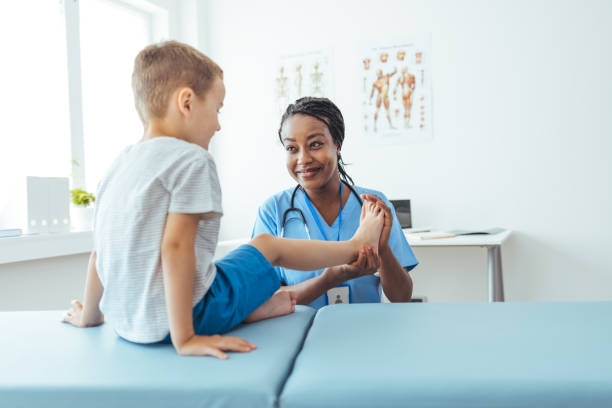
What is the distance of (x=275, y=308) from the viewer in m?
0.92

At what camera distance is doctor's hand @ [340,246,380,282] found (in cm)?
112

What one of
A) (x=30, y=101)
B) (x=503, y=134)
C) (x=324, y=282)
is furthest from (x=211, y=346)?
(x=503, y=134)

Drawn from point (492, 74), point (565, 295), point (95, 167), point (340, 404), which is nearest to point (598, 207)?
point (565, 295)

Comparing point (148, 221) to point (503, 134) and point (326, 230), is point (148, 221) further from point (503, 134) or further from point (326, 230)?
point (503, 134)

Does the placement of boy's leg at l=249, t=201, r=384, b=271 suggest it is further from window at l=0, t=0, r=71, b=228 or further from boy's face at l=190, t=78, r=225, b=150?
window at l=0, t=0, r=71, b=228

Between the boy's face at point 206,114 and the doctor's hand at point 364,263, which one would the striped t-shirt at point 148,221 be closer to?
the boy's face at point 206,114

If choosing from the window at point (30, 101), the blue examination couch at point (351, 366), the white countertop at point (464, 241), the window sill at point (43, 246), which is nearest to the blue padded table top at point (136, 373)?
the blue examination couch at point (351, 366)

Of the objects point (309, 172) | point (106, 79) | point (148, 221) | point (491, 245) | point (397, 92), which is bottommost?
point (491, 245)

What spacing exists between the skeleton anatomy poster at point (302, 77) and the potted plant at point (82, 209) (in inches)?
52.1

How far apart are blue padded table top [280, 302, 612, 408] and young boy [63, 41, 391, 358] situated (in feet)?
0.49

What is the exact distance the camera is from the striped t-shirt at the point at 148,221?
2.41ft

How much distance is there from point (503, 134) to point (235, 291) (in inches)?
90.3

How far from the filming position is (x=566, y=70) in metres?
2.58

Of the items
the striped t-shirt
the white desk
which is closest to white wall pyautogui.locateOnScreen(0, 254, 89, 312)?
the striped t-shirt
